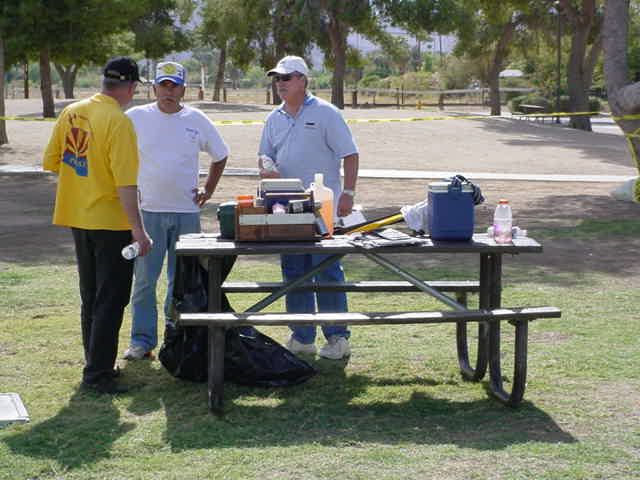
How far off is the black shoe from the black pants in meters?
0.03

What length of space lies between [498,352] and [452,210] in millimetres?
875

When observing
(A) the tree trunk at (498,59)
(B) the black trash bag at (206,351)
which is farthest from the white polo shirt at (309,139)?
(A) the tree trunk at (498,59)

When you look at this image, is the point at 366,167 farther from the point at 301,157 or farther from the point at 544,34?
the point at 544,34

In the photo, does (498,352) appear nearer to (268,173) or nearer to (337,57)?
(268,173)

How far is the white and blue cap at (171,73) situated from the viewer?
5797mm

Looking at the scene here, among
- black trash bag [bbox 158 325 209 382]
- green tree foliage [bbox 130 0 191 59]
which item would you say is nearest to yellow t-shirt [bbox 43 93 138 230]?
black trash bag [bbox 158 325 209 382]

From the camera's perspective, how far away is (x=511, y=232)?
5.16 meters

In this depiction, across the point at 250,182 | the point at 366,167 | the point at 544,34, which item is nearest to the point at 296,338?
the point at 250,182

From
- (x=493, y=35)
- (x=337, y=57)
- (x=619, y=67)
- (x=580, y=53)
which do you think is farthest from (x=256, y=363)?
(x=493, y=35)

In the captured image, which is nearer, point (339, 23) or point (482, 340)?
point (482, 340)

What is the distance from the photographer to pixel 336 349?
6133 mm

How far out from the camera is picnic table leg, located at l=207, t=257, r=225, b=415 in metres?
4.99

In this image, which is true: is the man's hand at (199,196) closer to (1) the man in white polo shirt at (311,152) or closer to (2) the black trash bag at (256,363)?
(1) the man in white polo shirt at (311,152)

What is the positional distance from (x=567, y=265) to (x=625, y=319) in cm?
233
